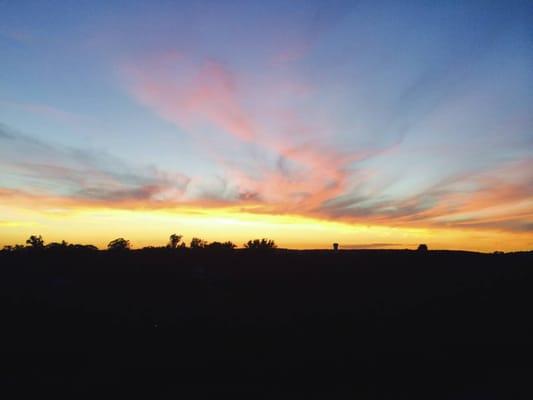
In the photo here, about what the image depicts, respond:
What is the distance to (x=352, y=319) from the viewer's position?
23.2 metres

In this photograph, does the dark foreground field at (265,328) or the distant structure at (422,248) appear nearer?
the dark foreground field at (265,328)

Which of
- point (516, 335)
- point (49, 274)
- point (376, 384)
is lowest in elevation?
point (376, 384)

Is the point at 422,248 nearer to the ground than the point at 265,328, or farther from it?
farther from it

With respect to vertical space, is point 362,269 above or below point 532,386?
above

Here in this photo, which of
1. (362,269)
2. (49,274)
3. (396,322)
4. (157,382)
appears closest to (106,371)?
(157,382)

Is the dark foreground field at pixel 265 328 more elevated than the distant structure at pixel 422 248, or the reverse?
the distant structure at pixel 422 248

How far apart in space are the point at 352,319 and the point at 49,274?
28.3 meters

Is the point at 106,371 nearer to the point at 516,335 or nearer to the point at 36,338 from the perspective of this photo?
the point at 36,338

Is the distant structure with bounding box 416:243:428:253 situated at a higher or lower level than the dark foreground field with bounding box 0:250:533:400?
higher

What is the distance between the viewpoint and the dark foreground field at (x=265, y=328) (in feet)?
50.2

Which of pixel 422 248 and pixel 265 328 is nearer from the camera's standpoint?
pixel 265 328

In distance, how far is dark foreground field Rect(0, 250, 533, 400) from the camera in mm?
15312

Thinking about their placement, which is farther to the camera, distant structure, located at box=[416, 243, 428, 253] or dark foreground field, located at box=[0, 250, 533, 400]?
distant structure, located at box=[416, 243, 428, 253]

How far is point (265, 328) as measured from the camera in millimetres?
21500
